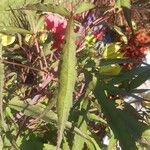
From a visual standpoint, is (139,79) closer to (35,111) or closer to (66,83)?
(35,111)

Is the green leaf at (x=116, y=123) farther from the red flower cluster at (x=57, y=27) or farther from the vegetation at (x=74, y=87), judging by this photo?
the red flower cluster at (x=57, y=27)

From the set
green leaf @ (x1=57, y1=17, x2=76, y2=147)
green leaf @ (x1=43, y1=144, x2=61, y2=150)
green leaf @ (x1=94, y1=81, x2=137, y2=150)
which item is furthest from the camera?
green leaf @ (x1=43, y1=144, x2=61, y2=150)

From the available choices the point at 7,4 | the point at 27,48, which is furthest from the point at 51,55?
the point at 7,4

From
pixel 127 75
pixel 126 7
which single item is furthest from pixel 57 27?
pixel 126 7

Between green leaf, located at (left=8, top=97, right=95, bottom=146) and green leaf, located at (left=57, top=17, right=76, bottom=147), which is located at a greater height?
green leaf, located at (left=57, top=17, right=76, bottom=147)

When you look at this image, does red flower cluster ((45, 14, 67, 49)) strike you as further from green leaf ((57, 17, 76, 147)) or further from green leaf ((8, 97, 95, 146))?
green leaf ((57, 17, 76, 147))

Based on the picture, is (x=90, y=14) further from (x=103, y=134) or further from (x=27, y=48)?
(x=103, y=134)

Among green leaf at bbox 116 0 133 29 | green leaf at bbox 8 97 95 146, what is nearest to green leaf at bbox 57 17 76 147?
green leaf at bbox 116 0 133 29
